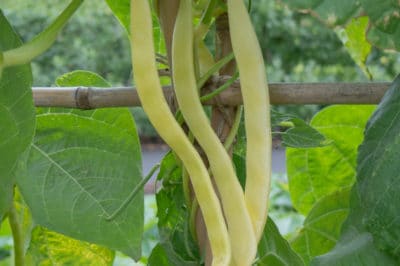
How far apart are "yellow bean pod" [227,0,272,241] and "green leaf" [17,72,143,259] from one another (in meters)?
0.31

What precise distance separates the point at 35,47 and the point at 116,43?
20.8 ft

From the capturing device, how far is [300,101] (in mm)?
590

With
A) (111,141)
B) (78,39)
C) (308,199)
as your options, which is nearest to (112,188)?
(111,141)

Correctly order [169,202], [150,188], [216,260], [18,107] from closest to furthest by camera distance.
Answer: [216,260] < [18,107] < [169,202] < [150,188]

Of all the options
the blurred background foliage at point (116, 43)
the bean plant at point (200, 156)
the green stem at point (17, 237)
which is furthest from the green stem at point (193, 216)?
the blurred background foliage at point (116, 43)

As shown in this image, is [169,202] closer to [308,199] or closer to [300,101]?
[300,101]

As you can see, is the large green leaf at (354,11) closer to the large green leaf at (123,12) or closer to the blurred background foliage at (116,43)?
the large green leaf at (123,12)

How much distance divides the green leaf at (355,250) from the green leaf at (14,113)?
0.79 feet

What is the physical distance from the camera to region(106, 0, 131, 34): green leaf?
80 cm

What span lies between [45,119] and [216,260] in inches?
15.6

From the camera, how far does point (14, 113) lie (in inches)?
22.5

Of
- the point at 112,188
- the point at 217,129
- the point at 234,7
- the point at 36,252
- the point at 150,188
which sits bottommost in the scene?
the point at 150,188

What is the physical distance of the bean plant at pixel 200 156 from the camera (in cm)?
47

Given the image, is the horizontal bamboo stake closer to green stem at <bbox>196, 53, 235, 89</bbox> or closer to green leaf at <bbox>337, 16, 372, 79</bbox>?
green stem at <bbox>196, 53, 235, 89</bbox>
